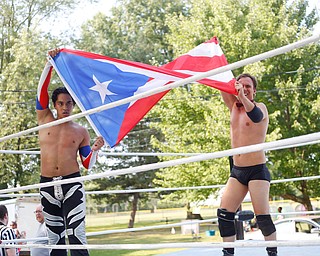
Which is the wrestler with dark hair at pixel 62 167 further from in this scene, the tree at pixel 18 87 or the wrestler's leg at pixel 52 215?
the tree at pixel 18 87

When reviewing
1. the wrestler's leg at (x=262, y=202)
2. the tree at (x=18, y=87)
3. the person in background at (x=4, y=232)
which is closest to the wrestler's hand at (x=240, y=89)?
the wrestler's leg at (x=262, y=202)

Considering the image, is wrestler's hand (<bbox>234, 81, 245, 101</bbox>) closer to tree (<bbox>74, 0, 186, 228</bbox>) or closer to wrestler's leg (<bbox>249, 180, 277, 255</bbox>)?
wrestler's leg (<bbox>249, 180, 277, 255</bbox>)

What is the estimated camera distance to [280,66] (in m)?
18.2

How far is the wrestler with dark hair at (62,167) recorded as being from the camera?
3505mm

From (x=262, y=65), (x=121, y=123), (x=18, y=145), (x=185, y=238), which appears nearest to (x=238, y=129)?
(x=121, y=123)

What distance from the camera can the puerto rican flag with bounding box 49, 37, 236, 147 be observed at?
12.3 feet

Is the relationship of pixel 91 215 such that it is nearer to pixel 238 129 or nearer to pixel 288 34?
pixel 288 34

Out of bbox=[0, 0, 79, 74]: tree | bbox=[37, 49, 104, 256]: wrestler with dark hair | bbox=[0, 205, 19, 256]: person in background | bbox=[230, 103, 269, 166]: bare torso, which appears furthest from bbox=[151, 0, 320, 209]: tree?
bbox=[37, 49, 104, 256]: wrestler with dark hair

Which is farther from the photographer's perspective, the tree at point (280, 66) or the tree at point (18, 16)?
the tree at point (18, 16)

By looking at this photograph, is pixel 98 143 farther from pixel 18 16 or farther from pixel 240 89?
pixel 18 16

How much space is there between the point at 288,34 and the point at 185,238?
9.91 metres

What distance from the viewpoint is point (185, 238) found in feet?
76.3

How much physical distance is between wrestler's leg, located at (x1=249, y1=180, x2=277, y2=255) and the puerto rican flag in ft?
2.39

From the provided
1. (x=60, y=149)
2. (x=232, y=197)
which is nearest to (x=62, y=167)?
(x=60, y=149)
